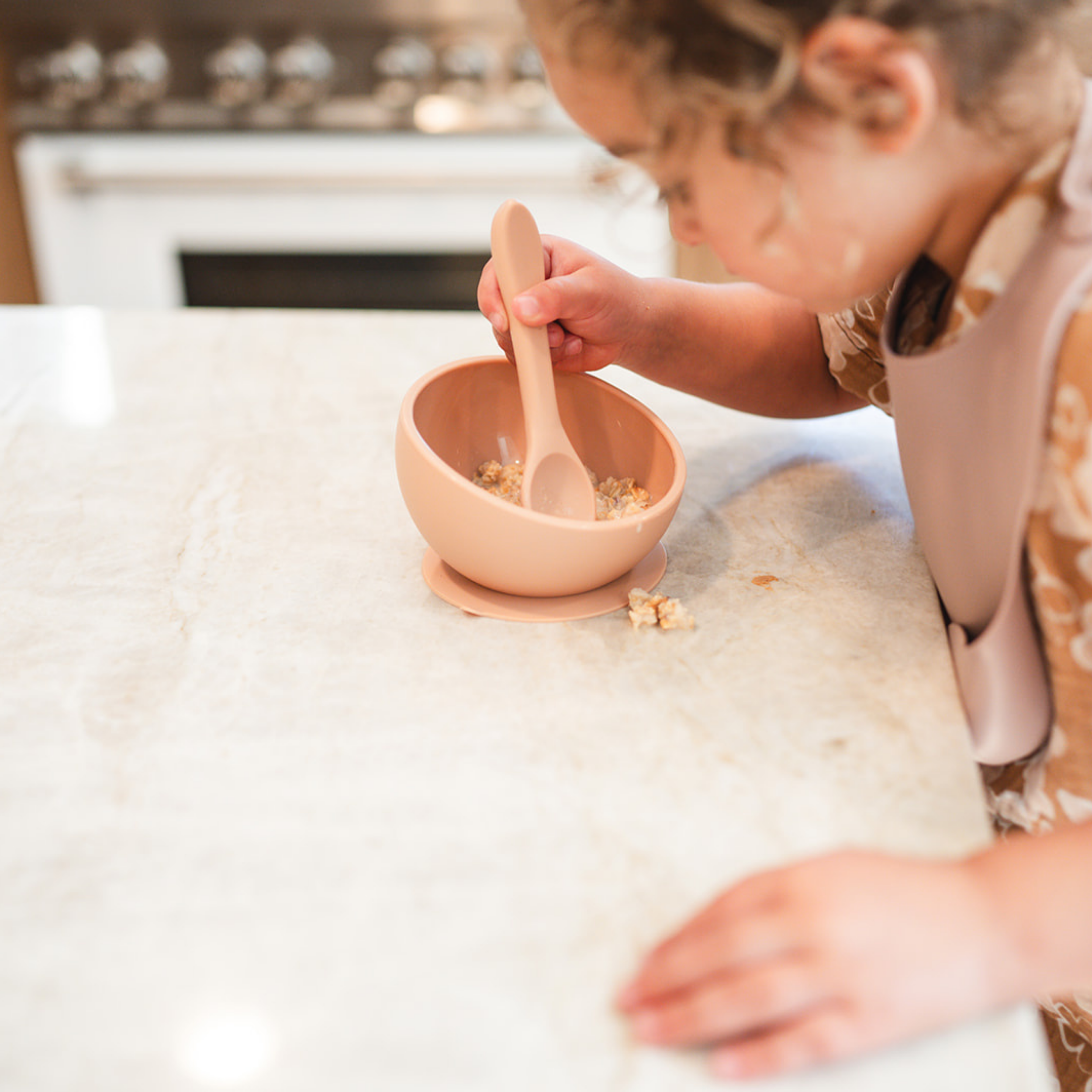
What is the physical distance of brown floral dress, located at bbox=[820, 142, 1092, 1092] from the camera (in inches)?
18.6

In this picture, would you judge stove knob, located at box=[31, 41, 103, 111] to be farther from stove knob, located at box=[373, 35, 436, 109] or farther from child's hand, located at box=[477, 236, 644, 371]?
child's hand, located at box=[477, 236, 644, 371]

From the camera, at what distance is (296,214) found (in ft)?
6.51

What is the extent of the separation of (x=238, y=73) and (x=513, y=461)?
155 cm

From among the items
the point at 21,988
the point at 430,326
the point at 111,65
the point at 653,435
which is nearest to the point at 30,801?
the point at 21,988

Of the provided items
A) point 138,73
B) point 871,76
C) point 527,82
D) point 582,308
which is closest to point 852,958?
point 871,76

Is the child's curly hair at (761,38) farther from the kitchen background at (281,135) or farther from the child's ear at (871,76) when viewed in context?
the kitchen background at (281,135)

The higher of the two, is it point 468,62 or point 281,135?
point 468,62

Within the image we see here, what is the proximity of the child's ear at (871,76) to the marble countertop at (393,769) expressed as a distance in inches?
10.6

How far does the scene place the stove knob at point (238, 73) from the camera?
189 cm

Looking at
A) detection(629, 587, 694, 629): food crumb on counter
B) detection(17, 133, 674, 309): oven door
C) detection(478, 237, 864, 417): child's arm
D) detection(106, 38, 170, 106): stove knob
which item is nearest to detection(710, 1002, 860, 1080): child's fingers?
detection(629, 587, 694, 629): food crumb on counter

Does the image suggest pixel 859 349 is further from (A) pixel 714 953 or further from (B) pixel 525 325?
(A) pixel 714 953

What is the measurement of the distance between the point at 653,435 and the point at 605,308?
0.13 m

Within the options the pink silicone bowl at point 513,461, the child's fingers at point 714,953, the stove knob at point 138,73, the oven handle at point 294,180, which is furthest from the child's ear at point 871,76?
the stove knob at point 138,73

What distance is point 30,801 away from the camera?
1.50 ft
